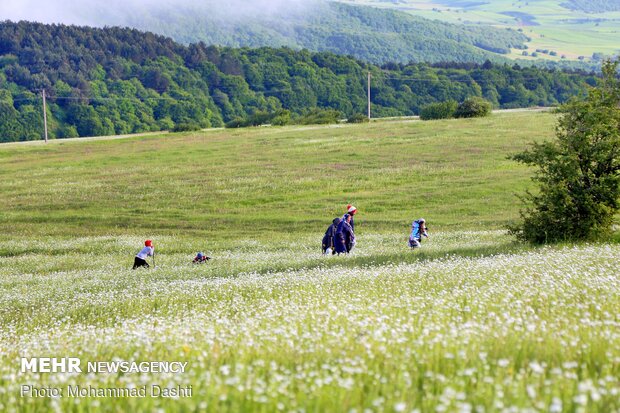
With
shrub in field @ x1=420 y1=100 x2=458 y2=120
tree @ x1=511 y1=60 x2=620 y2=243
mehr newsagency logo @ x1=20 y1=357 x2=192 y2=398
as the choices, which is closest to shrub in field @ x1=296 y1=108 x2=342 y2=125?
shrub in field @ x1=420 y1=100 x2=458 y2=120

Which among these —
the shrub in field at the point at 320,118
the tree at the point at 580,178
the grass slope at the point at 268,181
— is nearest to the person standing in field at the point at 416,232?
the tree at the point at 580,178

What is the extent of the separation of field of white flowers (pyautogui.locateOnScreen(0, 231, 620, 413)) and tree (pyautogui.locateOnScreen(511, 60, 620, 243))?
6.70 metres

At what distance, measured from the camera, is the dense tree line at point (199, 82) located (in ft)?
470

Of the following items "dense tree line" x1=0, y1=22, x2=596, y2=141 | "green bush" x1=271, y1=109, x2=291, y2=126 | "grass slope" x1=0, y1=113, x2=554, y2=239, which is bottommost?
"grass slope" x1=0, y1=113, x2=554, y2=239

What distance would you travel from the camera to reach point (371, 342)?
23.1ft

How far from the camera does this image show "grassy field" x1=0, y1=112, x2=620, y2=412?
568 centimetres

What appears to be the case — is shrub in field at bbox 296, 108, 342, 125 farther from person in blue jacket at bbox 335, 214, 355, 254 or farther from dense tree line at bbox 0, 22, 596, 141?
person in blue jacket at bbox 335, 214, 355, 254

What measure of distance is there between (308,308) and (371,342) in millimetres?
3337

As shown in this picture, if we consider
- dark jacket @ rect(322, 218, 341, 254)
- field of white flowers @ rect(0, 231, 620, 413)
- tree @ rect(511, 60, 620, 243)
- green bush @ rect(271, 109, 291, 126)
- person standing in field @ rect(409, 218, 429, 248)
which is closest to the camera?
field of white flowers @ rect(0, 231, 620, 413)

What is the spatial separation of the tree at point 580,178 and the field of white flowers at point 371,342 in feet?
22.0

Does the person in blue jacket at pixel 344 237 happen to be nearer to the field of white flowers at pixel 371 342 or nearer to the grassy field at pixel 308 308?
the grassy field at pixel 308 308

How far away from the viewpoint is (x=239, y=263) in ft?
82.0

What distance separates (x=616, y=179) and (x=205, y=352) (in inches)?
722

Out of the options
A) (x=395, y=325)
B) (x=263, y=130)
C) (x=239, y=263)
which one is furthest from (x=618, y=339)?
(x=263, y=130)
